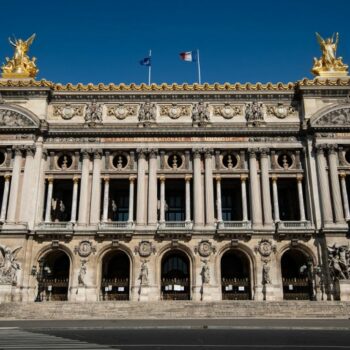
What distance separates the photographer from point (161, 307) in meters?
30.8

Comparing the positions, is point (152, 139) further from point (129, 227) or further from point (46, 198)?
point (46, 198)

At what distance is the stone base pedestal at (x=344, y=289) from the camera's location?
34.6 meters

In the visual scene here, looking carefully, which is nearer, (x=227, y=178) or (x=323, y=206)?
(x=323, y=206)

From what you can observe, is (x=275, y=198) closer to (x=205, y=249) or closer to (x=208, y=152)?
(x=208, y=152)

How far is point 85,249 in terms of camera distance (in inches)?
1492

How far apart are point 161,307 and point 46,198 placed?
17.6 metres

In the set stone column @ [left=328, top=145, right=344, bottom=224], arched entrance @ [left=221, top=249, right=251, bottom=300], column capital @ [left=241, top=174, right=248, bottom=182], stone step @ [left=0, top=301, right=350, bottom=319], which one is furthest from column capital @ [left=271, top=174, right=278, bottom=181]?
stone step @ [left=0, top=301, right=350, bottom=319]

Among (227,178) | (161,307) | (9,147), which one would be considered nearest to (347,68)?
(227,178)

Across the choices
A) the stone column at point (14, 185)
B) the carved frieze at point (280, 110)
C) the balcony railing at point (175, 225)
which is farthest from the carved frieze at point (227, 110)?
the stone column at point (14, 185)

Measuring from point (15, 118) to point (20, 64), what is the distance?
24.2 ft

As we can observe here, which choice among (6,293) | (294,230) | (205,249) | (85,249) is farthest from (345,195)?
(6,293)

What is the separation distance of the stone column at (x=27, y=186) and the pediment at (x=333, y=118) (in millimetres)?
27567

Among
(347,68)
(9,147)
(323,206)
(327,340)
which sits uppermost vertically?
(347,68)

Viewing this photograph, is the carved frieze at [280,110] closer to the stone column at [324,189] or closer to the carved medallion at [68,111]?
the stone column at [324,189]
